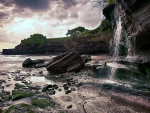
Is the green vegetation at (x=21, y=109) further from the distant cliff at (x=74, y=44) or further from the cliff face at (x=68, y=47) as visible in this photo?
the cliff face at (x=68, y=47)

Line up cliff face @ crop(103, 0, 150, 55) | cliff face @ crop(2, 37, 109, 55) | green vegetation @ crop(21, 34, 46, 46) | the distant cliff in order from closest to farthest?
cliff face @ crop(103, 0, 150, 55) < the distant cliff < cliff face @ crop(2, 37, 109, 55) < green vegetation @ crop(21, 34, 46, 46)

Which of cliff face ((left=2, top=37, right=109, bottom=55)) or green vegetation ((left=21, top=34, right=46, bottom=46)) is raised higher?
green vegetation ((left=21, top=34, right=46, bottom=46))

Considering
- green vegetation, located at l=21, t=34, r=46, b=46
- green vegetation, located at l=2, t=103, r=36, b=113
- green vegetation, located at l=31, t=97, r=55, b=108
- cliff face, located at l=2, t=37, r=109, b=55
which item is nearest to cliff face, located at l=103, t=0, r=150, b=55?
green vegetation, located at l=31, t=97, r=55, b=108

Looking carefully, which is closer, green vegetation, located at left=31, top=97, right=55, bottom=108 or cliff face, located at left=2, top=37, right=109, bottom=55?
green vegetation, located at left=31, top=97, right=55, bottom=108

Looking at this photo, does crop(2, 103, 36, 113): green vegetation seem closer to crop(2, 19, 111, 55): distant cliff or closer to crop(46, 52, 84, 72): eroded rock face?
crop(46, 52, 84, 72): eroded rock face

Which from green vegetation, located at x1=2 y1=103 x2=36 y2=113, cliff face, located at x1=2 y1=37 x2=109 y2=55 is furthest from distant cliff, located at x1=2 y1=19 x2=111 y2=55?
green vegetation, located at x1=2 y1=103 x2=36 y2=113

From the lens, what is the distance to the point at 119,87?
8547 millimetres

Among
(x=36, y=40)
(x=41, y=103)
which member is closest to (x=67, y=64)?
(x=41, y=103)

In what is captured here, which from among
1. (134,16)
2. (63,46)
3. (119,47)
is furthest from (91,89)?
(63,46)

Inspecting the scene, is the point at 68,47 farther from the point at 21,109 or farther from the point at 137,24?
the point at 21,109

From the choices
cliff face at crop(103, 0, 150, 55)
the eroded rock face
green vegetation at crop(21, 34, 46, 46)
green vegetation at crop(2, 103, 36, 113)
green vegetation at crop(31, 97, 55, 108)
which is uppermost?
green vegetation at crop(21, 34, 46, 46)

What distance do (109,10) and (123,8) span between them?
7.54 m

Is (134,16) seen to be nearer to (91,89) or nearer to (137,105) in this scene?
(91,89)

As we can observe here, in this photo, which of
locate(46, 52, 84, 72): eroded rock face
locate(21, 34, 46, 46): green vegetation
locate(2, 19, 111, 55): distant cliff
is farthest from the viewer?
locate(21, 34, 46, 46): green vegetation
